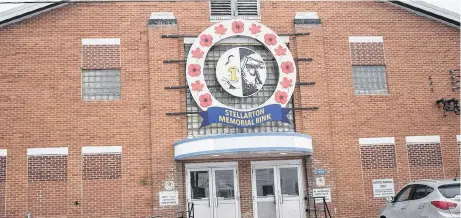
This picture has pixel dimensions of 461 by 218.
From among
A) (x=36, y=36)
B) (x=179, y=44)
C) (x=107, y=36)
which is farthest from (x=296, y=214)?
(x=36, y=36)

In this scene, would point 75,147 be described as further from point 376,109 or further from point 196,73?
point 376,109

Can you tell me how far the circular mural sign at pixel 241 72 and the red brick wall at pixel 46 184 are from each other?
5.47m

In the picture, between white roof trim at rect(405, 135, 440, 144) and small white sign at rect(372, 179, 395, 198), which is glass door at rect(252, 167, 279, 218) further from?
white roof trim at rect(405, 135, 440, 144)

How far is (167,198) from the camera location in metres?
16.1

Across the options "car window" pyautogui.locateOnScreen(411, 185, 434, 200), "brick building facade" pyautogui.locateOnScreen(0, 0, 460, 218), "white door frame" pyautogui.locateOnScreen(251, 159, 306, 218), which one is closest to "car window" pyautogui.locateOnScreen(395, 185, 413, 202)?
"car window" pyautogui.locateOnScreen(411, 185, 434, 200)

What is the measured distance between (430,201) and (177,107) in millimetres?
8104

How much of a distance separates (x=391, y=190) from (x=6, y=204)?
11.8 m

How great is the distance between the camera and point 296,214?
54.7 feet

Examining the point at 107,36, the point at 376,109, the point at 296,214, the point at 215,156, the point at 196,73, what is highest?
the point at 107,36

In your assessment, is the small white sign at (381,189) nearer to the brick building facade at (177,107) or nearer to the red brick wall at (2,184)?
the brick building facade at (177,107)

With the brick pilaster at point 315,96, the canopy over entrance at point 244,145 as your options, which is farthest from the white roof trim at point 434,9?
the canopy over entrance at point 244,145

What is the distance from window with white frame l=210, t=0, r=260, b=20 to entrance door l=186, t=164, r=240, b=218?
16.6 feet

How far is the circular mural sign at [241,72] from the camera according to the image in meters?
16.9

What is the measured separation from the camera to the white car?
11305 millimetres
